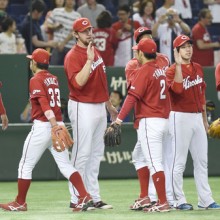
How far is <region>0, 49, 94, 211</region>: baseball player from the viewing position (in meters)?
9.70

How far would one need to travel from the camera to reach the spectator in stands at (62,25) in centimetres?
1550

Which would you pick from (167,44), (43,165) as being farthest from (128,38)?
(43,165)

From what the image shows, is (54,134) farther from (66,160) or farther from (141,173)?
(141,173)

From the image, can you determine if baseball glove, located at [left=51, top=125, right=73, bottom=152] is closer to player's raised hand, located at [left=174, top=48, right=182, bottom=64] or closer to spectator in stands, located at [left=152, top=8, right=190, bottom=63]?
player's raised hand, located at [left=174, top=48, right=182, bottom=64]

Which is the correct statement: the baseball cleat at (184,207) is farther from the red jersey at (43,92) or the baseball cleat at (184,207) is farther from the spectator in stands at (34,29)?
the spectator in stands at (34,29)

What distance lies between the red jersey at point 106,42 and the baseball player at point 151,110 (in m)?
5.79

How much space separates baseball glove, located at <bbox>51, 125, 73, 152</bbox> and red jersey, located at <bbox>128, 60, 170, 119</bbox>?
824mm

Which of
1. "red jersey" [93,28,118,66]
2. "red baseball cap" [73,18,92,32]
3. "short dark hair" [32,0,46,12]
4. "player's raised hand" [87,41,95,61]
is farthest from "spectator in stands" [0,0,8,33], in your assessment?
"player's raised hand" [87,41,95,61]

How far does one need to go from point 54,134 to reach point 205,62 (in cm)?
711

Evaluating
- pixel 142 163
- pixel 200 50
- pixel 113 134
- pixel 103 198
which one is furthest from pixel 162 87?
pixel 200 50

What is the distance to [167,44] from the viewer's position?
→ 620 inches

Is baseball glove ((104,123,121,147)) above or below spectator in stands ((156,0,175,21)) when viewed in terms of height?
below

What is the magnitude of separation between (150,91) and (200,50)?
670 cm

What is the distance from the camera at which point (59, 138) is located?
959cm
